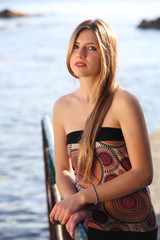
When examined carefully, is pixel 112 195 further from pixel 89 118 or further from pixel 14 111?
pixel 14 111

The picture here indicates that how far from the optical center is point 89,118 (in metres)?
1.59

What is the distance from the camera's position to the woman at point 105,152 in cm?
152

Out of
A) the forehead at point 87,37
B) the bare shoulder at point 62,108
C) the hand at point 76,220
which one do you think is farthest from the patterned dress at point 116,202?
the forehead at point 87,37

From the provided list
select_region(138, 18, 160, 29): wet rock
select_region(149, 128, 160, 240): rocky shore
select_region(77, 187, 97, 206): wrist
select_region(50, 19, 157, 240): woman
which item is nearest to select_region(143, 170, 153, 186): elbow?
select_region(50, 19, 157, 240): woman

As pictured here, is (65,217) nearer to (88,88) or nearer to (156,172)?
(88,88)

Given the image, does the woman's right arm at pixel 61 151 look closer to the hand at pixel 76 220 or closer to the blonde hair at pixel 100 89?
the blonde hair at pixel 100 89

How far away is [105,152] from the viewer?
156cm

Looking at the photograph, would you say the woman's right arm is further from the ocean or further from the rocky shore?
the rocky shore

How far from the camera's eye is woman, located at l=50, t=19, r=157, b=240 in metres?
1.52

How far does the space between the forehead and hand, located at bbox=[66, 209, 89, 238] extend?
0.58 meters

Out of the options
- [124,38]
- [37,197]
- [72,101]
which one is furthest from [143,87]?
[124,38]

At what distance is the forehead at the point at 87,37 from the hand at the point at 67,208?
527 mm

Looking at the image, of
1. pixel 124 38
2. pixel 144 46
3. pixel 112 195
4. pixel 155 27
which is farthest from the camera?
pixel 155 27

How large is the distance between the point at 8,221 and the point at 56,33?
74.8 ft
